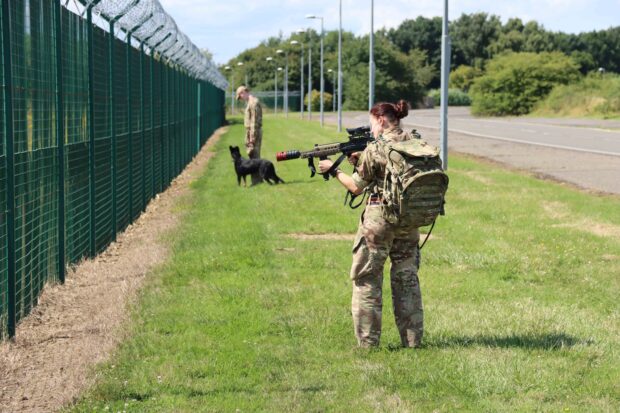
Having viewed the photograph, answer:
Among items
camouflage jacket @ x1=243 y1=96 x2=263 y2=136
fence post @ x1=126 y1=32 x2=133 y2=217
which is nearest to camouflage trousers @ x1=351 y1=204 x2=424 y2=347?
fence post @ x1=126 y1=32 x2=133 y2=217

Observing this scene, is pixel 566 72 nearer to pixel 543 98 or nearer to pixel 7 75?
pixel 543 98

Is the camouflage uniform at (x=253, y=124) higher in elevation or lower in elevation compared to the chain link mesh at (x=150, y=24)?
Result: lower

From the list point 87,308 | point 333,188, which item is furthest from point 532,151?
point 87,308

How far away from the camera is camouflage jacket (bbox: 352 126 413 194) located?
6195 millimetres

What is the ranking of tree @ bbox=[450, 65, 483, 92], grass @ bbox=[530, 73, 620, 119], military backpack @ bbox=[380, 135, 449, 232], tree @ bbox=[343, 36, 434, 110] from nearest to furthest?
military backpack @ bbox=[380, 135, 449, 232] < grass @ bbox=[530, 73, 620, 119] < tree @ bbox=[343, 36, 434, 110] < tree @ bbox=[450, 65, 483, 92]

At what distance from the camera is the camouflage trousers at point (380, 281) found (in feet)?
20.9

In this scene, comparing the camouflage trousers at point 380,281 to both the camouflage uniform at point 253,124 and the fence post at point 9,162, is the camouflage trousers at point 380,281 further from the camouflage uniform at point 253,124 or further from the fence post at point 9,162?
the camouflage uniform at point 253,124

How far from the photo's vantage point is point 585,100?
61688 mm

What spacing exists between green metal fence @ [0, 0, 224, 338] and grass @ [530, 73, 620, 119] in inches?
1856

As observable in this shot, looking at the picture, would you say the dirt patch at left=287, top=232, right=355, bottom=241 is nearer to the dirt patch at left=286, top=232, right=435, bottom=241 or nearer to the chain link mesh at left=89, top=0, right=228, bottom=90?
the dirt patch at left=286, top=232, right=435, bottom=241

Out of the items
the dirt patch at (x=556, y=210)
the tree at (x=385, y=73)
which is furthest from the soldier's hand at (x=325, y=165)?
the tree at (x=385, y=73)

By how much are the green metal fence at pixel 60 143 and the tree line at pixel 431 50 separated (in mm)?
94874

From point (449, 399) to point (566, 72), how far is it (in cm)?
6720

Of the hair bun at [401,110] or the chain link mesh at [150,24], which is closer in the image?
the hair bun at [401,110]
